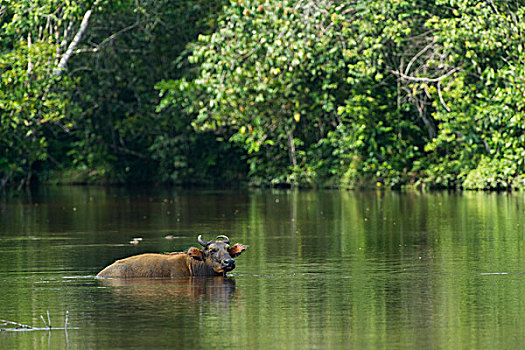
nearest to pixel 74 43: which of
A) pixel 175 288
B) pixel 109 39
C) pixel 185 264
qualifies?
pixel 109 39

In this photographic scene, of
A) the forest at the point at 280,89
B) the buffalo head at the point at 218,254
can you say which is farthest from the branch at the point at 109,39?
the buffalo head at the point at 218,254

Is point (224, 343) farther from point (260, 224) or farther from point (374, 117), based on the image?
point (374, 117)

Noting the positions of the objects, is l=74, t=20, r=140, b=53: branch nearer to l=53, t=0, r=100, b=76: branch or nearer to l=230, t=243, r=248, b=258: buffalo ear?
l=53, t=0, r=100, b=76: branch

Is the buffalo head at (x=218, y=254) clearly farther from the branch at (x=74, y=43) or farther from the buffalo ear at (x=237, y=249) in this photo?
the branch at (x=74, y=43)

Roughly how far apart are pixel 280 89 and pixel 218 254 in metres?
21.5

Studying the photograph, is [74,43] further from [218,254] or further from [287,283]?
[287,283]

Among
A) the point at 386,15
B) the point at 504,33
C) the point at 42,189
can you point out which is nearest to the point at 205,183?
the point at 42,189

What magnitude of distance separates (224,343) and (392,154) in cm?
2604

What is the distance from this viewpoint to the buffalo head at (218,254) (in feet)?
41.0

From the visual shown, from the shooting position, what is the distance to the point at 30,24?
33.3 meters

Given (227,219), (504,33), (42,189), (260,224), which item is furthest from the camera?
(42,189)

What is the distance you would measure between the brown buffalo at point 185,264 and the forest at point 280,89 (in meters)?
17.8

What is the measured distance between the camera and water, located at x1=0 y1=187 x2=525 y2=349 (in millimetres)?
8852

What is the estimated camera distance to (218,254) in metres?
12.6
